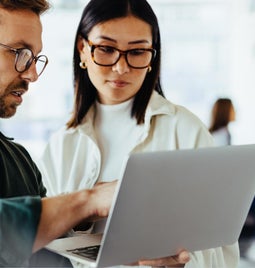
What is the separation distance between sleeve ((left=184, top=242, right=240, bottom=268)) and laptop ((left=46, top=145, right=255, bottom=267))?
190mm

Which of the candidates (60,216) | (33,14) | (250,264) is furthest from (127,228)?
(250,264)

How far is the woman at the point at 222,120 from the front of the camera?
4.58 m

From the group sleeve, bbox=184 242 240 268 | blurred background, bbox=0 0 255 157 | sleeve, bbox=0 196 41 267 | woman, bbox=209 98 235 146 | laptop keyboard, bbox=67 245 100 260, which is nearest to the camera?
sleeve, bbox=0 196 41 267

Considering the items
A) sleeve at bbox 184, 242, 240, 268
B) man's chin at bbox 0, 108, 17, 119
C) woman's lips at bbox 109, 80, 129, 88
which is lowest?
sleeve at bbox 184, 242, 240, 268

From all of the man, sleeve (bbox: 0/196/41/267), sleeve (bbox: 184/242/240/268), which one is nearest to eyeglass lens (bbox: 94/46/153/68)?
the man

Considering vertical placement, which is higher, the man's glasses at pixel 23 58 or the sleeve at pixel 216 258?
the man's glasses at pixel 23 58

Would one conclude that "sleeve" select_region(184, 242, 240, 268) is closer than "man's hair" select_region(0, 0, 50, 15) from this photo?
No

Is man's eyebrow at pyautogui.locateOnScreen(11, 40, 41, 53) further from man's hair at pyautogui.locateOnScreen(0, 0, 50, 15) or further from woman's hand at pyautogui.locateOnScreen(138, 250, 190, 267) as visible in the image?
woman's hand at pyautogui.locateOnScreen(138, 250, 190, 267)

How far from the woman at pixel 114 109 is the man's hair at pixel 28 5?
369mm

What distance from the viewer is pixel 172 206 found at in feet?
4.07

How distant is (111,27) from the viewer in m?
1.91

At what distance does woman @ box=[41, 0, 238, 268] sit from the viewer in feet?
6.24

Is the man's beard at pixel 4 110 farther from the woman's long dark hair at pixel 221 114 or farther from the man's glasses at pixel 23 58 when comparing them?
the woman's long dark hair at pixel 221 114

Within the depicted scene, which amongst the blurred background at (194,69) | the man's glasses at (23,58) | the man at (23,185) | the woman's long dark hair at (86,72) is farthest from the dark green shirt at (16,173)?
the blurred background at (194,69)
